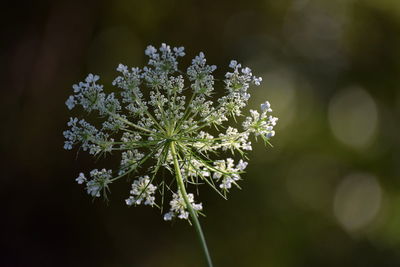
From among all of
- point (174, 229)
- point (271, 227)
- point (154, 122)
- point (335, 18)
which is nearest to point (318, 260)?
point (271, 227)

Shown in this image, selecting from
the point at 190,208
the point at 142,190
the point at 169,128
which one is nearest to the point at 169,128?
the point at 169,128

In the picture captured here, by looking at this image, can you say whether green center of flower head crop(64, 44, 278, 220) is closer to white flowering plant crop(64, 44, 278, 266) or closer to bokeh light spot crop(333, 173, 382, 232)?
white flowering plant crop(64, 44, 278, 266)

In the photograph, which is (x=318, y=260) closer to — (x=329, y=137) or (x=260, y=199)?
(x=260, y=199)

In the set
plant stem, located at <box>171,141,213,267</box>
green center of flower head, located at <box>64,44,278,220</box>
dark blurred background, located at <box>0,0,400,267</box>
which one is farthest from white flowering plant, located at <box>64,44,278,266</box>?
dark blurred background, located at <box>0,0,400,267</box>

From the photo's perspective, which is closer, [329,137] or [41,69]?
[41,69]

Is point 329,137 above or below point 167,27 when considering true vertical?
below

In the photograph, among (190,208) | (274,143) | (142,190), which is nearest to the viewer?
(190,208)

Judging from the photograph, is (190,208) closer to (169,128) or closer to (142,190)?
(142,190)

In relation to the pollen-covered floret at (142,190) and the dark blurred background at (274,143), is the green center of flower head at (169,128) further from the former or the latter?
the dark blurred background at (274,143)

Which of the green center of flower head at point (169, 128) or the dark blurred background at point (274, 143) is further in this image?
the dark blurred background at point (274, 143)

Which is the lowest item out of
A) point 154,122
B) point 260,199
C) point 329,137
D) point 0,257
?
point 154,122

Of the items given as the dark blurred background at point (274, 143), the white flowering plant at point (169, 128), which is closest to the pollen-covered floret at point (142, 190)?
the white flowering plant at point (169, 128)
